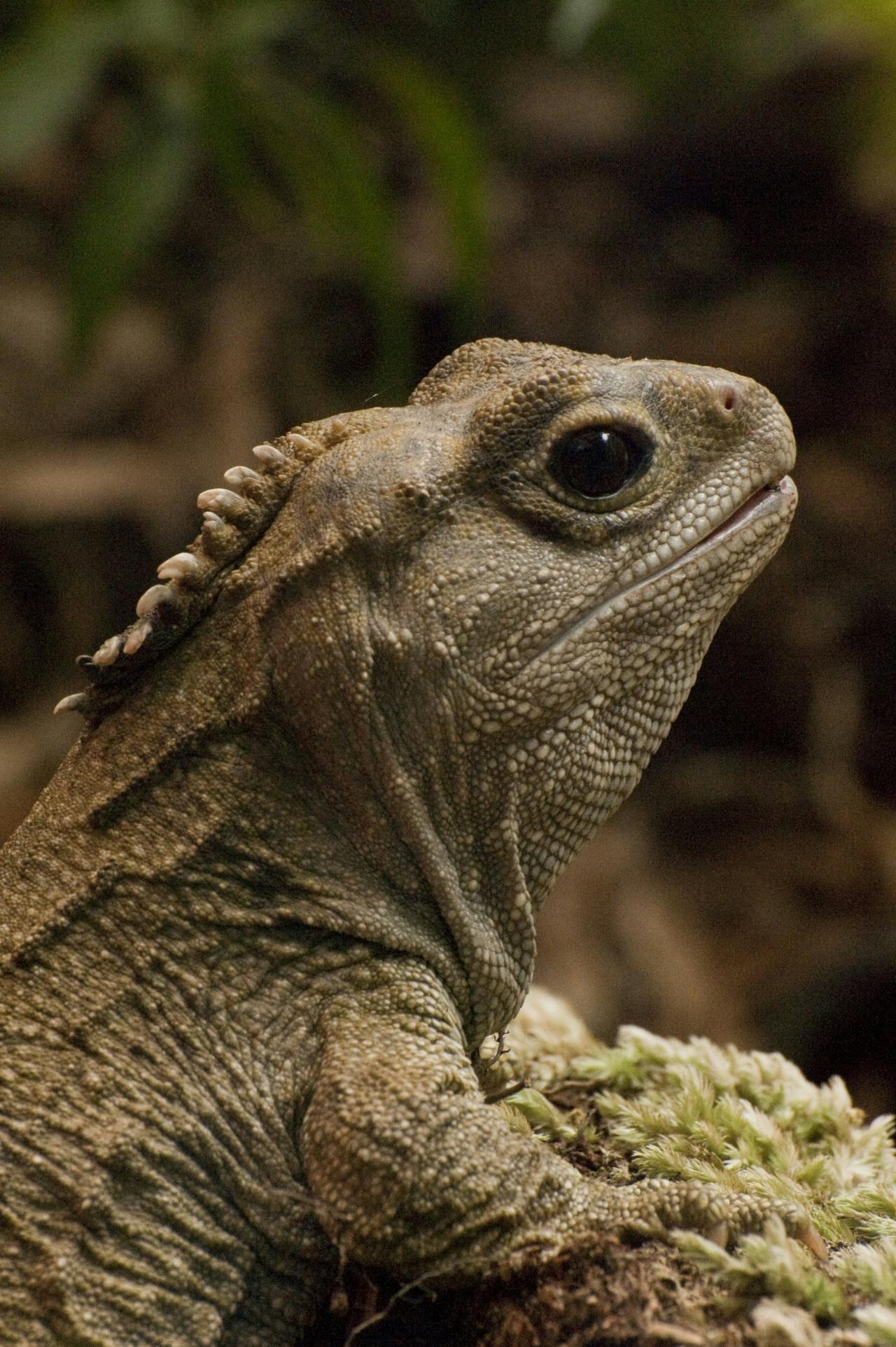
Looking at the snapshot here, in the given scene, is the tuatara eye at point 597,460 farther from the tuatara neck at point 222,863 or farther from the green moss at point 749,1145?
the green moss at point 749,1145

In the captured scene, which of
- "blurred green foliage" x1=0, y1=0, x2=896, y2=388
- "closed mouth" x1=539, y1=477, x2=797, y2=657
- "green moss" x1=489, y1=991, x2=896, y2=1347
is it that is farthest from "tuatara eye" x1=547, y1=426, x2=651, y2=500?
"blurred green foliage" x1=0, y1=0, x2=896, y2=388

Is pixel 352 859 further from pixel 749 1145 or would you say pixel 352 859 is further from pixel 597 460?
pixel 749 1145

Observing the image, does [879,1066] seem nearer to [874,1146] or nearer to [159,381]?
[874,1146]

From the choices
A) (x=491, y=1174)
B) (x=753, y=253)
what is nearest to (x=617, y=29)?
(x=753, y=253)

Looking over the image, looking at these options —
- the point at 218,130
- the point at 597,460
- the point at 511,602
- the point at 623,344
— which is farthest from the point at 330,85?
the point at 511,602

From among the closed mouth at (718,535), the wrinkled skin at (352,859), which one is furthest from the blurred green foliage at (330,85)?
the wrinkled skin at (352,859)

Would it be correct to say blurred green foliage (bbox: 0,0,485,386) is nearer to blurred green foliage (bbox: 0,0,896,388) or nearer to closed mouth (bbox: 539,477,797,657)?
blurred green foliage (bbox: 0,0,896,388)
